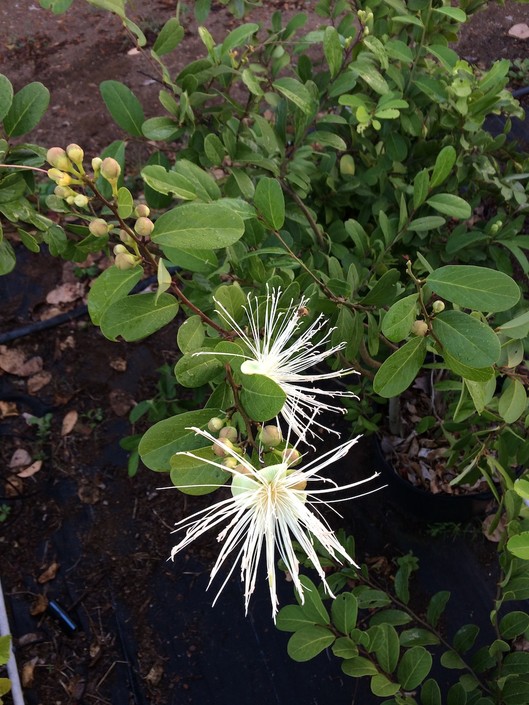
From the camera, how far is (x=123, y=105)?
126 centimetres

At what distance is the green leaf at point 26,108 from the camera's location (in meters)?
1.17

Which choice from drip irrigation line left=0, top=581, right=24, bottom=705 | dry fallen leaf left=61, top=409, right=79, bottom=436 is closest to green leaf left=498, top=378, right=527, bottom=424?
drip irrigation line left=0, top=581, right=24, bottom=705

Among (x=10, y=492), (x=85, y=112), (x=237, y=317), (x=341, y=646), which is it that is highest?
(x=237, y=317)

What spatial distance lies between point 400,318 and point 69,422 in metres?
2.01

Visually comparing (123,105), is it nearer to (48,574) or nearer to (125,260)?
(125,260)

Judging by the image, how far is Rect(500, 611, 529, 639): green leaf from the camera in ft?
3.94

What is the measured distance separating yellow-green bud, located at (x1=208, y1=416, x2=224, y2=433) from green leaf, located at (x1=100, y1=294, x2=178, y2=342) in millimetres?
161

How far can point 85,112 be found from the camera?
3623 mm

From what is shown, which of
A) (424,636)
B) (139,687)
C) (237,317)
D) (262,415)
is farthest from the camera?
(139,687)

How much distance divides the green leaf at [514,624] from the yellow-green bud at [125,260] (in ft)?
3.35

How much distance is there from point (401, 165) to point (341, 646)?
4.20 feet

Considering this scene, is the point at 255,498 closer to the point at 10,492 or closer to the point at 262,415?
the point at 262,415

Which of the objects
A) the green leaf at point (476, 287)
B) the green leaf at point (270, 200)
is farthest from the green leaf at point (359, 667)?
the green leaf at point (270, 200)

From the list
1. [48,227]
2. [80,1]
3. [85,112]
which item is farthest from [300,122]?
[80,1]
